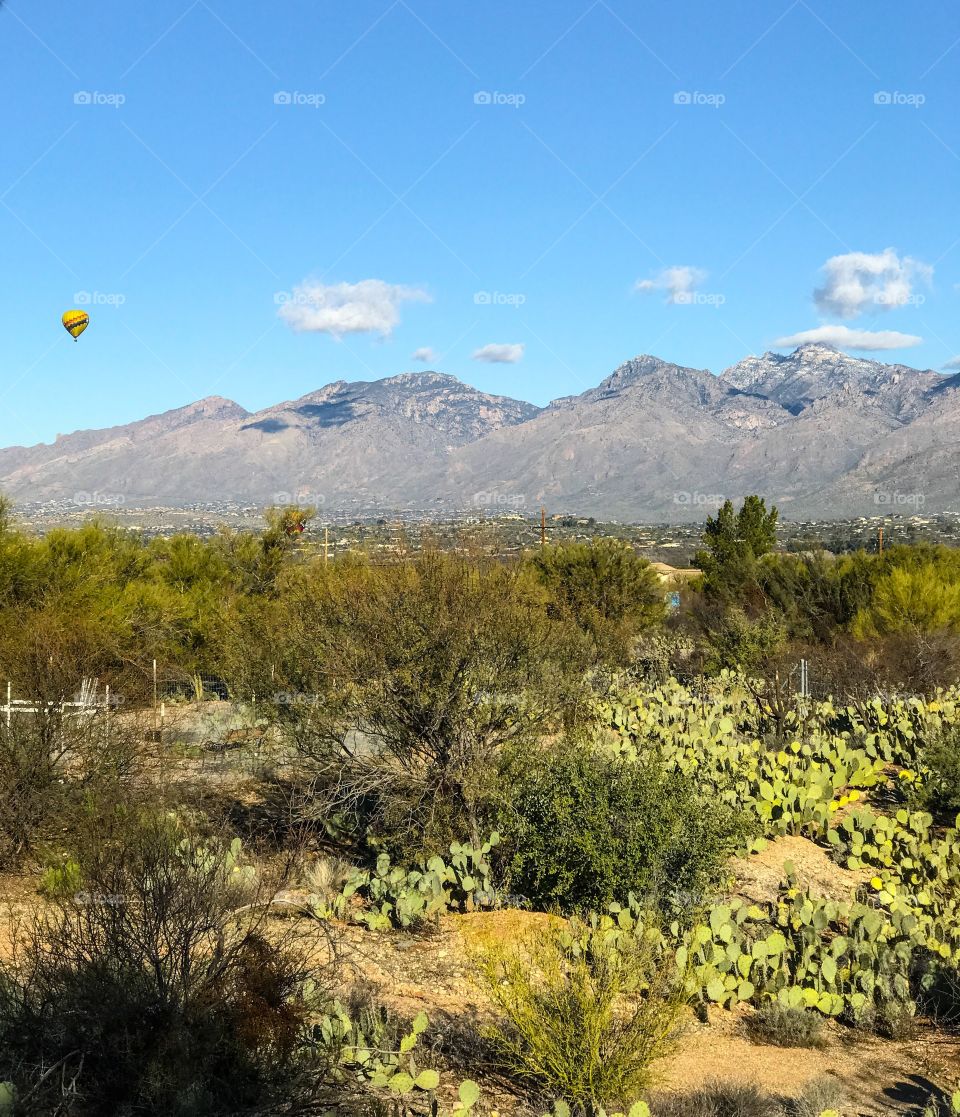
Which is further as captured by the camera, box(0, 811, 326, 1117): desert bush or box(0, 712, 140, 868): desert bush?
box(0, 712, 140, 868): desert bush

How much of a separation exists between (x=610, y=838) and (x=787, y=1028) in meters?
2.48

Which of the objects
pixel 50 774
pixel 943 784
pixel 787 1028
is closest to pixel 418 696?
pixel 50 774

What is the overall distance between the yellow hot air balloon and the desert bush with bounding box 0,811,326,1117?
24454 millimetres

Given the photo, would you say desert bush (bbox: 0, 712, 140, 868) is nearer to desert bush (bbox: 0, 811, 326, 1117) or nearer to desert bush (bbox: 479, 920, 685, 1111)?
desert bush (bbox: 0, 811, 326, 1117)

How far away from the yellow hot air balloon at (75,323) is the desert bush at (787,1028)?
82.2ft

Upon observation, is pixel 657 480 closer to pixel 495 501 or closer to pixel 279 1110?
pixel 495 501

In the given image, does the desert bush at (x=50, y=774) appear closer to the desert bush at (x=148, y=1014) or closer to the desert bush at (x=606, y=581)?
the desert bush at (x=148, y=1014)

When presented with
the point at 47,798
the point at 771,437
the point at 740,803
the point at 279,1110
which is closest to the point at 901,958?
the point at 740,803

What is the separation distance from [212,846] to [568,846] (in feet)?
11.1

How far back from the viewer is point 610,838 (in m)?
10.2

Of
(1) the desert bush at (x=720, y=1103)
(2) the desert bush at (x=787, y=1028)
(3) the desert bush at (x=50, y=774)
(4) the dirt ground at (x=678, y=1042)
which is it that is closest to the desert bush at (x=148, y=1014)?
(4) the dirt ground at (x=678, y=1042)

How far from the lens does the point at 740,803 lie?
→ 43.1 feet

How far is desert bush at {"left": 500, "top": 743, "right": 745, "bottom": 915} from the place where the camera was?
10141 millimetres

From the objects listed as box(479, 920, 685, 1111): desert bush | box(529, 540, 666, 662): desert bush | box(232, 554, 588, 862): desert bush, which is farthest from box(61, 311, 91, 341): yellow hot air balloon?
box(479, 920, 685, 1111): desert bush
